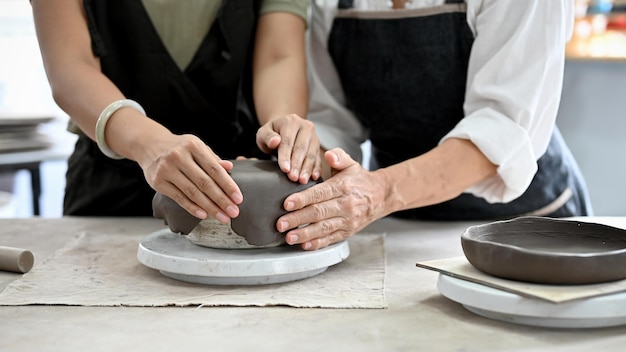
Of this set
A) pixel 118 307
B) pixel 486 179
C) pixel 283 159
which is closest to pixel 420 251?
pixel 486 179

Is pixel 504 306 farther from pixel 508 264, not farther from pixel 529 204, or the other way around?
pixel 529 204

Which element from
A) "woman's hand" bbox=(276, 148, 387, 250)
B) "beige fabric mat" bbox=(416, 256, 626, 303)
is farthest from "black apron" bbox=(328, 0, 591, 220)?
"beige fabric mat" bbox=(416, 256, 626, 303)

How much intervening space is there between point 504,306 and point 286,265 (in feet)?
1.27

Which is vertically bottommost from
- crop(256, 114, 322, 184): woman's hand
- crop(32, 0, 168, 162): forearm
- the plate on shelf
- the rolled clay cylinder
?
the plate on shelf

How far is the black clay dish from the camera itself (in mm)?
1027

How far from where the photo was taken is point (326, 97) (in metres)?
1.92

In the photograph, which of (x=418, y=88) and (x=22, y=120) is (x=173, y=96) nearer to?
(x=418, y=88)

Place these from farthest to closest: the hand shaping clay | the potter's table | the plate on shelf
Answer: the plate on shelf
the hand shaping clay
the potter's table

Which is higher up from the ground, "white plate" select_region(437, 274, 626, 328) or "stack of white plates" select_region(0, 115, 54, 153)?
"white plate" select_region(437, 274, 626, 328)

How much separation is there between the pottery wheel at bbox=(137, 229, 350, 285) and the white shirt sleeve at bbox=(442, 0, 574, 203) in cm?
42

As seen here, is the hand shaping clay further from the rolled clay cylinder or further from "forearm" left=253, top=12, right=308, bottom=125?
"forearm" left=253, top=12, right=308, bottom=125

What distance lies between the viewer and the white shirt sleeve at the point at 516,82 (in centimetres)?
154

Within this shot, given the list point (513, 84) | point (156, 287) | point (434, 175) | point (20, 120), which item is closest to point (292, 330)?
point (156, 287)

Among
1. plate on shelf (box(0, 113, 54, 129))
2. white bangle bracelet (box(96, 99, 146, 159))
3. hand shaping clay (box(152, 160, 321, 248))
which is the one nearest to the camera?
hand shaping clay (box(152, 160, 321, 248))
